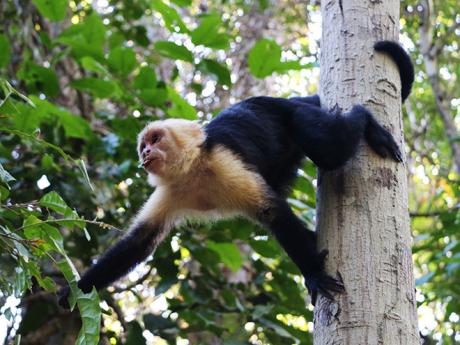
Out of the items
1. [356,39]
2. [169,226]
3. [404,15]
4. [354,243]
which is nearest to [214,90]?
[404,15]

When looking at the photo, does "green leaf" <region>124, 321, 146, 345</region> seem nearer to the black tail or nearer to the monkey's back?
the monkey's back

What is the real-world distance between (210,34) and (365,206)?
216 cm

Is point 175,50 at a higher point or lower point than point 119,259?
higher

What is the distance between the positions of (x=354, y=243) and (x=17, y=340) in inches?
52.7

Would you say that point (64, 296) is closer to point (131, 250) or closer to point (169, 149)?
point (131, 250)

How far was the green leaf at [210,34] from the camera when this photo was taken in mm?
4395

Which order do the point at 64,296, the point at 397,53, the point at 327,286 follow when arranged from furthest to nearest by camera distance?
the point at 64,296 → the point at 397,53 → the point at 327,286

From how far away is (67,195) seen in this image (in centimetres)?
445

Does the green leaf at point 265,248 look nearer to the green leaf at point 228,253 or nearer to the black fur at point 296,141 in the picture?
the green leaf at point 228,253

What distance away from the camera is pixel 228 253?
4621 mm

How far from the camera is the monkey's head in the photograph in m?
3.78

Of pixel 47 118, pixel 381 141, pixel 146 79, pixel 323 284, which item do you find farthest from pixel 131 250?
pixel 381 141

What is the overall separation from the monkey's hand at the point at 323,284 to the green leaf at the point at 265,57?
199 centimetres

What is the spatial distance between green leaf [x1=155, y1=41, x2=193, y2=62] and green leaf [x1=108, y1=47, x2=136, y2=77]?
199mm
